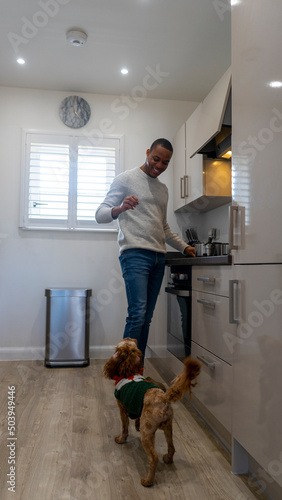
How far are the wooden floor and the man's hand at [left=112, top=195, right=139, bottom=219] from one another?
3.58ft

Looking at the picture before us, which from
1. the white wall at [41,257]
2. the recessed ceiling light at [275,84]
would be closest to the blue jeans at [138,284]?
the recessed ceiling light at [275,84]

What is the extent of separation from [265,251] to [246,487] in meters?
0.85

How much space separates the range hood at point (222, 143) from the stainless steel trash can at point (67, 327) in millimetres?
1513

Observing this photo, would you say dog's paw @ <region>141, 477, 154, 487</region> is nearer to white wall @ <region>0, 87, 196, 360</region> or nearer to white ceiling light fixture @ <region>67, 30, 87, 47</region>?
white wall @ <region>0, 87, 196, 360</region>

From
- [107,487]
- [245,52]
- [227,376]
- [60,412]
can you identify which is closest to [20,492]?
[107,487]

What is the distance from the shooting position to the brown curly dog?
4.43ft

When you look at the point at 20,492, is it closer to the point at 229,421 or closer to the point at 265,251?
the point at 229,421

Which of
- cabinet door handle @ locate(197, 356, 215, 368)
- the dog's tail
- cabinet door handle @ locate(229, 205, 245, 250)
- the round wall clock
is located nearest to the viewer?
the dog's tail

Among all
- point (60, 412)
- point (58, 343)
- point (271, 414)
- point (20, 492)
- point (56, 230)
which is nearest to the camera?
point (271, 414)

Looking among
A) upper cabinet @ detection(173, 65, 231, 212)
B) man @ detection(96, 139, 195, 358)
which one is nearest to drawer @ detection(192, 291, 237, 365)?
man @ detection(96, 139, 195, 358)

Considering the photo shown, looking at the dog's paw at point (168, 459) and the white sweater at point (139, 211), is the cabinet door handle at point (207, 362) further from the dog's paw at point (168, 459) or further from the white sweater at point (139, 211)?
the white sweater at point (139, 211)

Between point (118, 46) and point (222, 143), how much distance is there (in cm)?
105

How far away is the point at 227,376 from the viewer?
164cm

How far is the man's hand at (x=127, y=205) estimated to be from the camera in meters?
2.00
